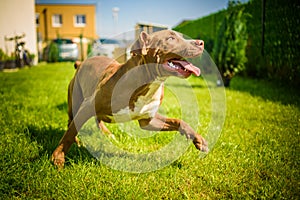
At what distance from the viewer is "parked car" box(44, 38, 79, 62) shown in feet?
74.1

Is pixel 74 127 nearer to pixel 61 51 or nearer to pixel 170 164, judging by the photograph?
pixel 170 164

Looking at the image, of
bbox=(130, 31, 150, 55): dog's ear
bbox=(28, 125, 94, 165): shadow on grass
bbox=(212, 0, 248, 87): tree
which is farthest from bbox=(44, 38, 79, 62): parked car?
bbox=(130, 31, 150, 55): dog's ear

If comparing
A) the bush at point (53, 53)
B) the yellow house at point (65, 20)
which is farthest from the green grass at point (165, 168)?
the yellow house at point (65, 20)

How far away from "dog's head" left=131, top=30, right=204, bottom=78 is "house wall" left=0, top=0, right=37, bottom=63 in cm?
1348

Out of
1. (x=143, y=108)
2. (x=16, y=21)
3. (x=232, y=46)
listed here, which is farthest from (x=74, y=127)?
(x=16, y=21)

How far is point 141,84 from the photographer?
2.48 m

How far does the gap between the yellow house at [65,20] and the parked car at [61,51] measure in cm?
870

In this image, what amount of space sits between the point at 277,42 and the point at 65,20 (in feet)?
105

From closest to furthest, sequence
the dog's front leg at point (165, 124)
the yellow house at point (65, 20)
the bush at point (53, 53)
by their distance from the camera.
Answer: the dog's front leg at point (165, 124), the bush at point (53, 53), the yellow house at point (65, 20)

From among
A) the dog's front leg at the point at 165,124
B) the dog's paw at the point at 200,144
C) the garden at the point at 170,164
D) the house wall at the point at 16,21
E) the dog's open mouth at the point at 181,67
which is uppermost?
the house wall at the point at 16,21

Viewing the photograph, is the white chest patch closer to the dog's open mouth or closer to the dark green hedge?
the dog's open mouth

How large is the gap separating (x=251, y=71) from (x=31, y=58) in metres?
12.3

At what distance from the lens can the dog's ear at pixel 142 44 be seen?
7.58 ft

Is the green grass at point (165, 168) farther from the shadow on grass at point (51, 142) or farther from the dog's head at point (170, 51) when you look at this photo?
the dog's head at point (170, 51)
